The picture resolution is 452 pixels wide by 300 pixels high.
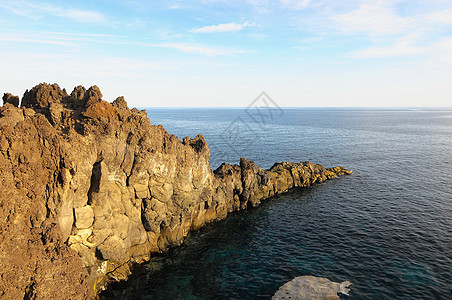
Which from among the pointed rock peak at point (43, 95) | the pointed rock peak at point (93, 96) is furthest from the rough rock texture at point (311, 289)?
the pointed rock peak at point (43, 95)

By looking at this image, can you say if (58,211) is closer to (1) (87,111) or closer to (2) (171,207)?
(1) (87,111)

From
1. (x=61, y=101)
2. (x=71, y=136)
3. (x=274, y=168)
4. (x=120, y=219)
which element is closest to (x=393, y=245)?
(x=274, y=168)

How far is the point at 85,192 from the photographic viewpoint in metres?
29.4

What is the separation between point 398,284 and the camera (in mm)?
31516

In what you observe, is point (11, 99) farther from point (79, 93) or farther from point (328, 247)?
point (328, 247)

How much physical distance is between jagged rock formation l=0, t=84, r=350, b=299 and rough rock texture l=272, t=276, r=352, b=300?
18433 mm

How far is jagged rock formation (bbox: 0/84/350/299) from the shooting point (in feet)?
74.5

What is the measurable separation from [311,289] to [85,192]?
95.0 feet

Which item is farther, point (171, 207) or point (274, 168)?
point (274, 168)

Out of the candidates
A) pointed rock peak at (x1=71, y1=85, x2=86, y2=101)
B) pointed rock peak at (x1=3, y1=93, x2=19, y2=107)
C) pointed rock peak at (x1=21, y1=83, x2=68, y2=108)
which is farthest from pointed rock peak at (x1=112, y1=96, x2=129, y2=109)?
pointed rock peak at (x1=3, y1=93, x2=19, y2=107)

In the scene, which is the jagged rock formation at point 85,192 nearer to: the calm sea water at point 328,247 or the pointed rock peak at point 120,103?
the pointed rock peak at point 120,103

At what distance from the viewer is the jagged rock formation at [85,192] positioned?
22719 millimetres

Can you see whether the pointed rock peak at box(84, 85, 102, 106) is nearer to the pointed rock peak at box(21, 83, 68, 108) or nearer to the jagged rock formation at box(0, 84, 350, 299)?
the jagged rock formation at box(0, 84, 350, 299)

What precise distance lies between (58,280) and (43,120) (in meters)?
15.8
